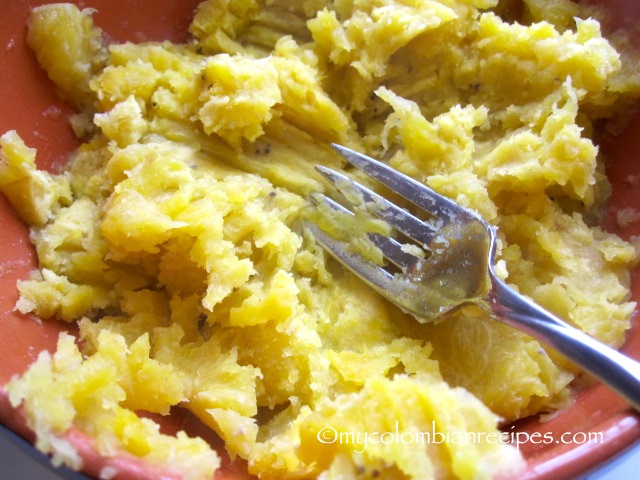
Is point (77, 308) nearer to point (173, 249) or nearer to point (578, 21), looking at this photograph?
point (173, 249)

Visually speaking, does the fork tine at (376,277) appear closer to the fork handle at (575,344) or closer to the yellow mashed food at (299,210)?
the yellow mashed food at (299,210)

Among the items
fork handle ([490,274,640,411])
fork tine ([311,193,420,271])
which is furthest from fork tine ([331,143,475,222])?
fork handle ([490,274,640,411])

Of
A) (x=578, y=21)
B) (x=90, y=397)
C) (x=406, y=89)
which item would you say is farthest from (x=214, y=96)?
(x=578, y=21)

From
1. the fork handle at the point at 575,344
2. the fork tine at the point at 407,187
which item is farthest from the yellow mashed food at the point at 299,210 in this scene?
the fork handle at the point at 575,344

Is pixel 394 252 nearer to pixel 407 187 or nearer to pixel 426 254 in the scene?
pixel 426 254

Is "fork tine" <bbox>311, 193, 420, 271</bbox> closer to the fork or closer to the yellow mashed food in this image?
the fork

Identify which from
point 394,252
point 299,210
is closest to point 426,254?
point 394,252
